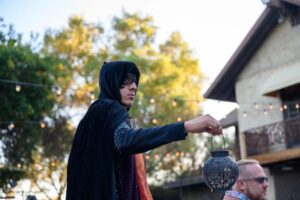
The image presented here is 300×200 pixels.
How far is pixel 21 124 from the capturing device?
25.5 m

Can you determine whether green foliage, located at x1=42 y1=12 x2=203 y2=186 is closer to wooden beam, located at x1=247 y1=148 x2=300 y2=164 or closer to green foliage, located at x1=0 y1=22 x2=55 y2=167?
green foliage, located at x1=0 y1=22 x2=55 y2=167

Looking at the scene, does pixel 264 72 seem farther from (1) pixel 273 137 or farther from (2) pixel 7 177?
(2) pixel 7 177

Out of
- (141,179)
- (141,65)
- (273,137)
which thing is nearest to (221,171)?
(141,179)

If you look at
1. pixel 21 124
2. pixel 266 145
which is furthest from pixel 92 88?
pixel 266 145

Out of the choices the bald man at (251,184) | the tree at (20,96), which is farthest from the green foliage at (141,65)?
the bald man at (251,184)

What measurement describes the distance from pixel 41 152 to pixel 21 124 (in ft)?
18.4

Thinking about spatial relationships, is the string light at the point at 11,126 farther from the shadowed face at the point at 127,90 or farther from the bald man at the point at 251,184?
the shadowed face at the point at 127,90

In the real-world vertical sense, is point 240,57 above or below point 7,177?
above

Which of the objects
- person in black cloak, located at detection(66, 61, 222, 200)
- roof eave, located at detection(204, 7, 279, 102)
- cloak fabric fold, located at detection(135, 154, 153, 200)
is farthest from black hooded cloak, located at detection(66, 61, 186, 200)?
roof eave, located at detection(204, 7, 279, 102)

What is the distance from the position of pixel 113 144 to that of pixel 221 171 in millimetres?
692

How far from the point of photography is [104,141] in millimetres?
3074

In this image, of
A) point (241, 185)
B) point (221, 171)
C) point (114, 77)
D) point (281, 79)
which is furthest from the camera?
point (281, 79)

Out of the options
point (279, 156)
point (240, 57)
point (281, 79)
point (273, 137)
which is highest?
point (240, 57)

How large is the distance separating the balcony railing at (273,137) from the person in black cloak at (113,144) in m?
15.8
